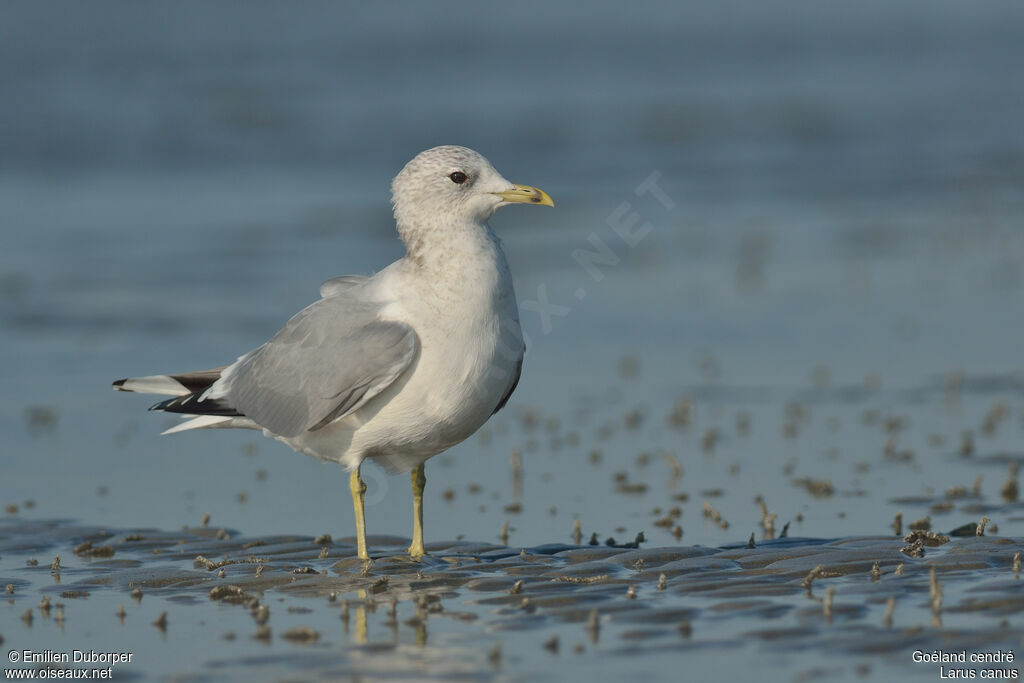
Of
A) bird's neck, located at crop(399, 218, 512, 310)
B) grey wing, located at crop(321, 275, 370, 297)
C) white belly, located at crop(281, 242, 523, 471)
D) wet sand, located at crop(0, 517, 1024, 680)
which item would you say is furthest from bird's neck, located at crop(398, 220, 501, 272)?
wet sand, located at crop(0, 517, 1024, 680)

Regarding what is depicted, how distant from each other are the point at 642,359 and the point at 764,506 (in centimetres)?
473

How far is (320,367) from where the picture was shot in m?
7.59

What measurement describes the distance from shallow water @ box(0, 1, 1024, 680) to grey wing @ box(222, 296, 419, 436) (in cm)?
81

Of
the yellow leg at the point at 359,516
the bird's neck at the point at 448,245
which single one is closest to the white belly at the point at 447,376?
the bird's neck at the point at 448,245

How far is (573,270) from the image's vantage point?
17.0m

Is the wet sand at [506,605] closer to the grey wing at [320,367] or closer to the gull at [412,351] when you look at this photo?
the gull at [412,351]

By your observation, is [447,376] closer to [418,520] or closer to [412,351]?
[412,351]

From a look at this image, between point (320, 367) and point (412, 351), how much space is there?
612 mm

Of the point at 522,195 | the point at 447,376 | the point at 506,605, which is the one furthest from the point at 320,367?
the point at 506,605

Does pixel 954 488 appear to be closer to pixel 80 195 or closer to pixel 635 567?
pixel 635 567

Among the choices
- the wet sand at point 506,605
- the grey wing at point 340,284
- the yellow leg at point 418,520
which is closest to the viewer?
the wet sand at point 506,605

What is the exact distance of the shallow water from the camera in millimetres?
6371

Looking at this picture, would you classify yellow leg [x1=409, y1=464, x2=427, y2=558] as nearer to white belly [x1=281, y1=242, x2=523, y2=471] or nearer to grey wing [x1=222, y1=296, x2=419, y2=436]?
white belly [x1=281, y1=242, x2=523, y2=471]

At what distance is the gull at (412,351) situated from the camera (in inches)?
286
